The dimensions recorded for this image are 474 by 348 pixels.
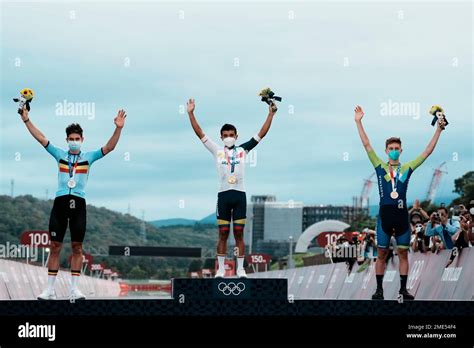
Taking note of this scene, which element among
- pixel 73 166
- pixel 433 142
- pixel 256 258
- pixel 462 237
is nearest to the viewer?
pixel 73 166

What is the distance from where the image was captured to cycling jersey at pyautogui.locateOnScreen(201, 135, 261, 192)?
1267 cm

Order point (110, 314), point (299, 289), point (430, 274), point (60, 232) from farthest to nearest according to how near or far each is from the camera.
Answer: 1. point (299, 289)
2. point (430, 274)
3. point (60, 232)
4. point (110, 314)

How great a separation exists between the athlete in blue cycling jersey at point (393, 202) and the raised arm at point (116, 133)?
334 centimetres

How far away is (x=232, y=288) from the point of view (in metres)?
11.0

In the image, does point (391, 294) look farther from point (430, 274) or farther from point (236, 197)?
point (236, 197)

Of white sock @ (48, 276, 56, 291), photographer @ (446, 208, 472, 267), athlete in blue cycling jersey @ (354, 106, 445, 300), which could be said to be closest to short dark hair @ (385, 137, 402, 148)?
athlete in blue cycling jersey @ (354, 106, 445, 300)

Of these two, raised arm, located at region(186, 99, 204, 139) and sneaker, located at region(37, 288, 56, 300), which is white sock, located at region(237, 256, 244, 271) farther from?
sneaker, located at region(37, 288, 56, 300)

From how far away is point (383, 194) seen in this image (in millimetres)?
12625

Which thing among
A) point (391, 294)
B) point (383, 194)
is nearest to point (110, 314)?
point (383, 194)

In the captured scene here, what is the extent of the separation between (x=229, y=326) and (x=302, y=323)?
0.84 m

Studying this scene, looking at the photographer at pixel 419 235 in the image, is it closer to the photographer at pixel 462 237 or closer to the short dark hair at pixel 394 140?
the photographer at pixel 462 237

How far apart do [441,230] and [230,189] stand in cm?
748

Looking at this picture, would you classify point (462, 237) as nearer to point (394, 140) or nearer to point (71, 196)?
point (394, 140)

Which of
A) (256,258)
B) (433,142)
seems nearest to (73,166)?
(433,142)
